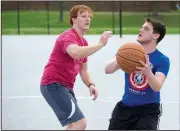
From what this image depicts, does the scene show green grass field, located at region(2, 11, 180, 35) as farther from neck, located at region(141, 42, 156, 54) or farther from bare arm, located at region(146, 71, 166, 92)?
bare arm, located at region(146, 71, 166, 92)

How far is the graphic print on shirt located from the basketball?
111mm

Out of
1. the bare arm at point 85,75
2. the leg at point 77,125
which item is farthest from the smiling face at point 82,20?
the leg at point 77,125

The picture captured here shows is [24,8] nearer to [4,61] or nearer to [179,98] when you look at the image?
[4,61]

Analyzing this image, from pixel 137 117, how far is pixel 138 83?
29 cm

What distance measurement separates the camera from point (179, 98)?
27.8ft

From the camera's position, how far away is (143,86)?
13.6 ft

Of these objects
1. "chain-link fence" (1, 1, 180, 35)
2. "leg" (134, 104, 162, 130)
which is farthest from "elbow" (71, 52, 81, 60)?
"chain-link fence" (1, 1, 180, 35)

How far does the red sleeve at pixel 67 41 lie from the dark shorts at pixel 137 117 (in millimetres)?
700

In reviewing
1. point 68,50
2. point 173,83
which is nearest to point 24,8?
point 173,83

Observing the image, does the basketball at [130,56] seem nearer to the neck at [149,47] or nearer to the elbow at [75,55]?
the neck at [149,47]

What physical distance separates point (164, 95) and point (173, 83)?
135cm

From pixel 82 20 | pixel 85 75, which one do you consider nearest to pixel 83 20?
pixel 82 20

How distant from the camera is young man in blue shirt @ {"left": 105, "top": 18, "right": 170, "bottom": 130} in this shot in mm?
4160

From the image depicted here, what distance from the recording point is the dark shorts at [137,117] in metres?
4.16
